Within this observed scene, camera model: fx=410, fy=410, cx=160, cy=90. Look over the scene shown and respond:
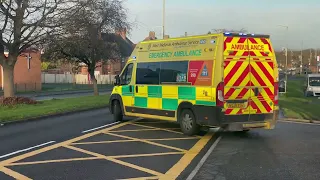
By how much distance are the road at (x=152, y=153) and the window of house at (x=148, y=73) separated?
1.49 m

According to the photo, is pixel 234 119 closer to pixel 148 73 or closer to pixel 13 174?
pixel 148 73

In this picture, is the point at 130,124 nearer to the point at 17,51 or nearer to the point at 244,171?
the point at 244,171

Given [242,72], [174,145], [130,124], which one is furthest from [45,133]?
[242,72]

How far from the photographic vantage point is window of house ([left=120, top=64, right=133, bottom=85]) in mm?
14055

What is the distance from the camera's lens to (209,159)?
8.25m

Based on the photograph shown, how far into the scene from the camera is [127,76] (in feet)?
46.6

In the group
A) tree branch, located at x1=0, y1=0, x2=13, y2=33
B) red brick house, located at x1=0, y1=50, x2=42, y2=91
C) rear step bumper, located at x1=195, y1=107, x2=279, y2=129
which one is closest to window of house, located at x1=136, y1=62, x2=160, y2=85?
rear step bumper, located at x1=195, y1=107, x2=279, y2=129

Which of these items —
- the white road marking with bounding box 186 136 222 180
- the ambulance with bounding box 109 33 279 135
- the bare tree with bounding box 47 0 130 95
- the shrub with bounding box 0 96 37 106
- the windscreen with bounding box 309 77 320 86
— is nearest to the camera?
the white road marking with bounding box 186 136 222 180

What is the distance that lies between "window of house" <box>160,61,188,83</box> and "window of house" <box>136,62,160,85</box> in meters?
0.26

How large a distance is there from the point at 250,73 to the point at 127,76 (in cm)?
480

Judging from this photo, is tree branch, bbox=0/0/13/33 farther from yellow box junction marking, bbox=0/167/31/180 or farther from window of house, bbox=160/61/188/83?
yellow box junction marking, bbox=0/167/31/180

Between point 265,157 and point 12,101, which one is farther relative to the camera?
point 12,101

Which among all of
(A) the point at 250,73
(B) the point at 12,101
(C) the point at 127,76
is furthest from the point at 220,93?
(B) the point at 12,101

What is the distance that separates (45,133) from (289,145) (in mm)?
6752
